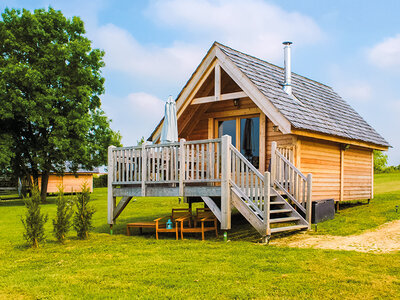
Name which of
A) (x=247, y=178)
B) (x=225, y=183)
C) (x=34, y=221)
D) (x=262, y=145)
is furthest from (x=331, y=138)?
(x=34, y=221)

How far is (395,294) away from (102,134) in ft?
97.2

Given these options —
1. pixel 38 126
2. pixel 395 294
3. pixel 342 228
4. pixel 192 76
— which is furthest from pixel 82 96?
pixel 395 294

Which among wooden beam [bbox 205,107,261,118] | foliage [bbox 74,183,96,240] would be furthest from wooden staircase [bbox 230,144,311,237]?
foliage [bbox 74,183,96,240]

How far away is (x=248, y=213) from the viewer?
9961 mm

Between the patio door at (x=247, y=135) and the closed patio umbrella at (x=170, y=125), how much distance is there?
266 cm

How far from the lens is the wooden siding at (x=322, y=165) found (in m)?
13.3

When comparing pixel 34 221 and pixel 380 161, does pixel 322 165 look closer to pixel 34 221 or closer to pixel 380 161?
pixel 34 221

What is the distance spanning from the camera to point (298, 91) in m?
15.8

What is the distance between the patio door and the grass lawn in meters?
4.51

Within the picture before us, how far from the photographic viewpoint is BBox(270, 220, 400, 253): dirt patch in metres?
8.78

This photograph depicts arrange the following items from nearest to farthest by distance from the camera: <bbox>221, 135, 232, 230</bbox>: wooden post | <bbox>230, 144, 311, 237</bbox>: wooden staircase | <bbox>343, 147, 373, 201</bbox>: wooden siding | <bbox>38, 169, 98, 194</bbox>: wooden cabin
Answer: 1. <bbox>230, 144, 311, 237</bbox>: wooden staircase
2. <bbox>221, 135, 232, 230</bbox>: wooden post
3. <bbox>343, 147, 373, 201</bbox>: wooden siding
4. <bbox>38, 169, 98, 194</bbox>: wooden cabin

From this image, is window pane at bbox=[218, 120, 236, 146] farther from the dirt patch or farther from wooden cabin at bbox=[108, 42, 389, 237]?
the dirt patch

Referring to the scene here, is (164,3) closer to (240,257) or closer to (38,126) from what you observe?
(240,257)

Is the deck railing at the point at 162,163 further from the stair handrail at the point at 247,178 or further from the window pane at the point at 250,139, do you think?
the window pane at the point at 250,139
